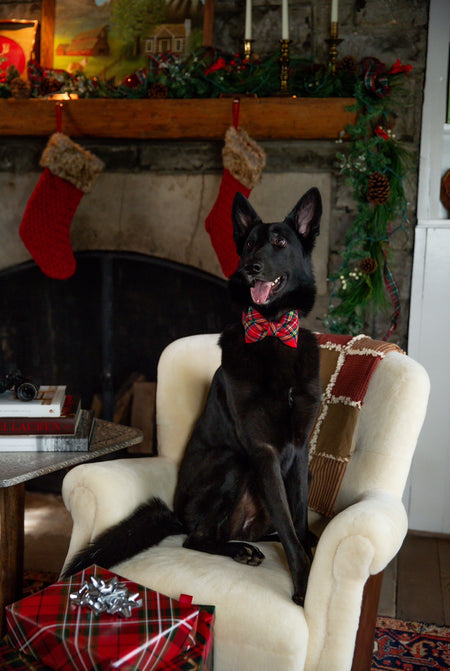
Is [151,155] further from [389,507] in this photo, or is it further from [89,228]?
[389,507]

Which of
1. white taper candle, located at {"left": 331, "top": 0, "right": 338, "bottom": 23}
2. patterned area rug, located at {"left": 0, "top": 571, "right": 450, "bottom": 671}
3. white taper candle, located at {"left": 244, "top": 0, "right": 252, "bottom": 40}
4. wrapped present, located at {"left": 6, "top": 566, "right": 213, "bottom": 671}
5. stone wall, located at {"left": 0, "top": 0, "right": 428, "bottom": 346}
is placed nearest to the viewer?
wrapped present, located at {"left": 6, "top": 566, "right": 213, "bottom": 671}

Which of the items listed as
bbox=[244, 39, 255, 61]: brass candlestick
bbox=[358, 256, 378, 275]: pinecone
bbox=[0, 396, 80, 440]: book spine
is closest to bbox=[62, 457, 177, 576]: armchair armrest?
bbox=[0, 396, 80, 440]: book spine

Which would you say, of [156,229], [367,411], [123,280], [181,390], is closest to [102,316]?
[123,280]

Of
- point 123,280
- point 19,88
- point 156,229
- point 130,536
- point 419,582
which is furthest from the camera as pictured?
point 123,280

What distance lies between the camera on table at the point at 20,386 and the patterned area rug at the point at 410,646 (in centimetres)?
124

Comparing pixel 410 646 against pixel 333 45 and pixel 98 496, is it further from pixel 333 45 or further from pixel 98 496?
pixel 333 45

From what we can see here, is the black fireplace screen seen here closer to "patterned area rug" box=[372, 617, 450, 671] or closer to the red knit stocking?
the red knit stocking

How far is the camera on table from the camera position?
1.80 meters

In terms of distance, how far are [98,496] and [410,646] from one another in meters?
Answer: 1.08

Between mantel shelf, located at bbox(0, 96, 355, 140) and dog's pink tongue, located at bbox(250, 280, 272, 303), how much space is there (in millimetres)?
1237

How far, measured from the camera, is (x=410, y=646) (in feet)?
6.40

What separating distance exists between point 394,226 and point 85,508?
67.0 inches

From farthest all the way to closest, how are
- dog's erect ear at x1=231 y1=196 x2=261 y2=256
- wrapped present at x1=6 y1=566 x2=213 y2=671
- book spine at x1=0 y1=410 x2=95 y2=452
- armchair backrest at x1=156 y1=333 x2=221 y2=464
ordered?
armchair backrest at x1=156 y1=333 x2=221 y2=464, book spine at x1=0 y1=410 x2=95 y2=452, dog's erect ear at x1=231 y1=196 x2=261 y2=256, wrapped present at x1=6 y1=566 x2=213 y2=671

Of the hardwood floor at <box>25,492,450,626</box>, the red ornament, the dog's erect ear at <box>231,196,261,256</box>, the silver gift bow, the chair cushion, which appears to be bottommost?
the hardwood floor at <box>25,492,450,626</box>
